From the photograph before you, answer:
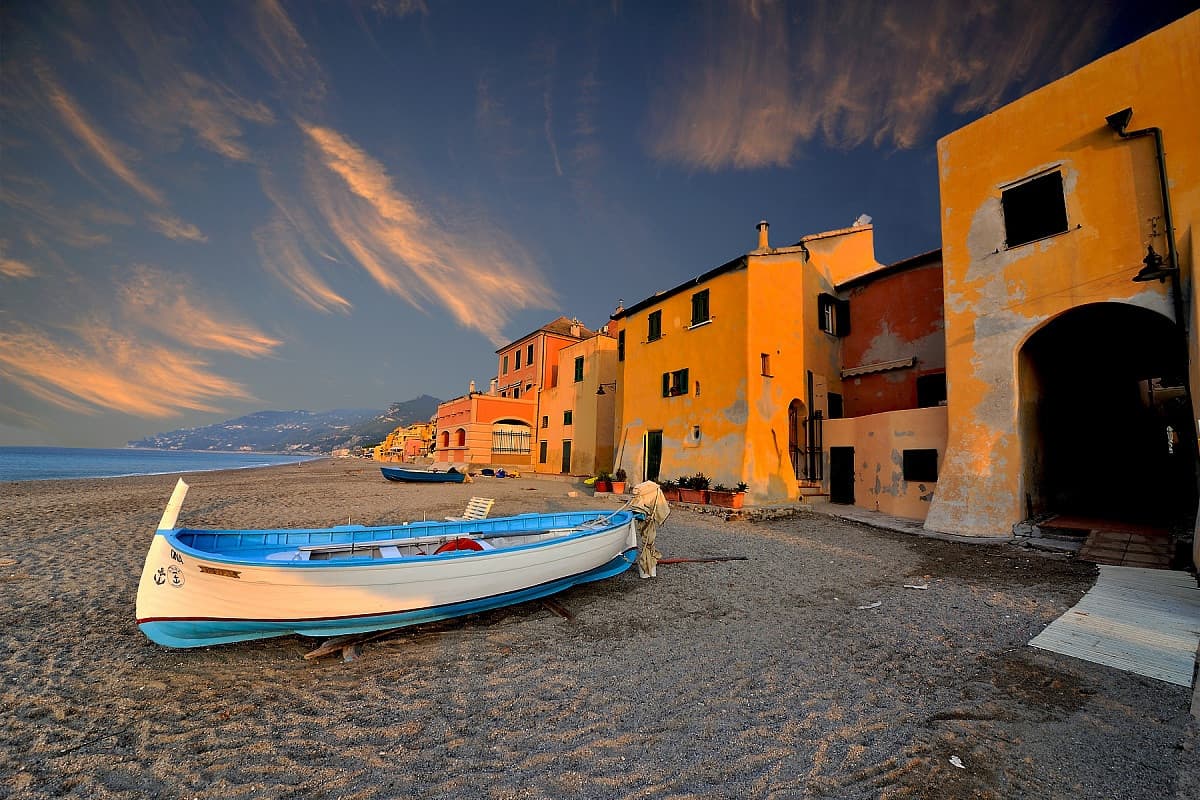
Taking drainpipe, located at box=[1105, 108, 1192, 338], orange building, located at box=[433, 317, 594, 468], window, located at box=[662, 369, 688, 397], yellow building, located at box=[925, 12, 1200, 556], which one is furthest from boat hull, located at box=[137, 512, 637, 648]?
orange building, located at box=[433, 317, 594, 468]

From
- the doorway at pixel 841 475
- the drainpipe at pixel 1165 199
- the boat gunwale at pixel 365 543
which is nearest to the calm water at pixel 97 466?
the boat gunwale at pixel 365 543

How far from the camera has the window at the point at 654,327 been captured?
19.6 metres

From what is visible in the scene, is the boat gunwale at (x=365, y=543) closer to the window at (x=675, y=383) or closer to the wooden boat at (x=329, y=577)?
the wooden boat at (x=329, y=577)

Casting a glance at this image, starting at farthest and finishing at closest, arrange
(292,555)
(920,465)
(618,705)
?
(920,465) < (292,555) < (618,705)

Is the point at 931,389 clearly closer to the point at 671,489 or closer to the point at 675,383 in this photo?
the point at 675,383

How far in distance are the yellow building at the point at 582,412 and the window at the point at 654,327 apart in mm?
5537

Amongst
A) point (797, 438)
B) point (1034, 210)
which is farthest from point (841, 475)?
point (1034, 210)

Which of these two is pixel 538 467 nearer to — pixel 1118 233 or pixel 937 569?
pixel 937 569

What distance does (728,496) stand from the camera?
14797mm

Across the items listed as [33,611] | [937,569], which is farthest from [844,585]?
[33,611]

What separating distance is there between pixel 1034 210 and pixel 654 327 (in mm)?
12044

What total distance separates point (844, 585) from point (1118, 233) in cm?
896

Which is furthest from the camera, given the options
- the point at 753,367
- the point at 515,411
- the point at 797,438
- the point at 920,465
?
the point at 515,411

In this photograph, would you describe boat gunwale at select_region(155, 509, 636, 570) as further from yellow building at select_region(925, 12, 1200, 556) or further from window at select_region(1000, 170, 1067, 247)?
window at select_region(1000, 170, 1067, 247)
